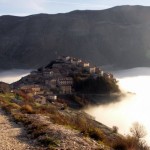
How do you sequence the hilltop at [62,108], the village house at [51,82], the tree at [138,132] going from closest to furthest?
the hilltop at [62,108]
the tree at [138,132]
the village house at [51,82]

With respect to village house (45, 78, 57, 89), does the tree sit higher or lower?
higher

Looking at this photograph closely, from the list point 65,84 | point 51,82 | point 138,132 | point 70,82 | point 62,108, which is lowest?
point 51,82

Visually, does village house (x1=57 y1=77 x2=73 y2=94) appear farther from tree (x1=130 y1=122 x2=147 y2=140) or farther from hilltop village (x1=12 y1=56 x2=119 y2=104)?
tree (x1=130 y1=122 x2=147 y2=140)

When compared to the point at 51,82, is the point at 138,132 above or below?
above

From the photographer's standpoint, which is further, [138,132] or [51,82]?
[51,82]

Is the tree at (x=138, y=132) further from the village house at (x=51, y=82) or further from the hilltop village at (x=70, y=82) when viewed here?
the village house at (x=51, y=82)

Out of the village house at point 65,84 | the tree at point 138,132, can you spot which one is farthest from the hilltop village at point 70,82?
the tree at point 138,132

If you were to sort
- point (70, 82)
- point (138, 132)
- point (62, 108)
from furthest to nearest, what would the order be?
point (70, 82), point (62, 108), point (138, 132)

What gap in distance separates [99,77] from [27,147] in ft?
263

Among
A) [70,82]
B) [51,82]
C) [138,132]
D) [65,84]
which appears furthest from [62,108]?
[51,82]

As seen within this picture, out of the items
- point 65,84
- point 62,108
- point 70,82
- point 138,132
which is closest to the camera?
point 138,132

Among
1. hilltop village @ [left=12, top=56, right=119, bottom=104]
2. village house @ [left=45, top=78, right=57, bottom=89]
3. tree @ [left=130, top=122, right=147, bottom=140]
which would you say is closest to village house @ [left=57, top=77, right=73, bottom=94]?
hilltop village @ [left=12, top=56, right=119, bottom=104]

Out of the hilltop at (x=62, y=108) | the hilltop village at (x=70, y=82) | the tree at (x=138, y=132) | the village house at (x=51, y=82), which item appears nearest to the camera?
the hilltop at (x=62, y=108)

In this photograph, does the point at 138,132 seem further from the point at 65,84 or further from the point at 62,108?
the point at 65,84
